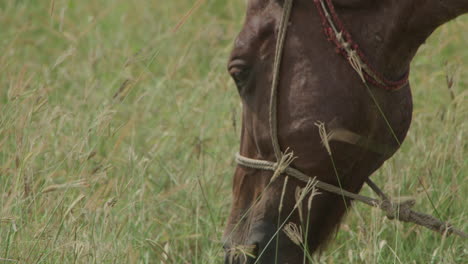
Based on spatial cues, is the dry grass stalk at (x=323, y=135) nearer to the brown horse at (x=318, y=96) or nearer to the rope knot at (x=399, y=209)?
the brown horse at (x=318, y=96)

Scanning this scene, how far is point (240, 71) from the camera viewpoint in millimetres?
2598

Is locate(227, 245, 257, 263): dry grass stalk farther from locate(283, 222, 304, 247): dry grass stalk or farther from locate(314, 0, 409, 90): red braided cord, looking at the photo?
locate(314, 0, 409, 90): red braided cord

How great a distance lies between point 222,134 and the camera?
4.14 m

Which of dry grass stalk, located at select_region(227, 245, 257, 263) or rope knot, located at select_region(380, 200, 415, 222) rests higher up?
rope knot, located at select_region(380, 200, 415, 222)

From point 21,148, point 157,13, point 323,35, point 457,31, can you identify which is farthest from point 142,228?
point 157,13

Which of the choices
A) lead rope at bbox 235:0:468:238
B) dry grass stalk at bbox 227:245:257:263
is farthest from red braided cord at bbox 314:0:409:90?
dry grass stalk at bbox 227:245:257:263

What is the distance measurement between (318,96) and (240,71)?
28 centimetres

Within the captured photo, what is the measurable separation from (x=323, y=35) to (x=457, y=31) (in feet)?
8.58

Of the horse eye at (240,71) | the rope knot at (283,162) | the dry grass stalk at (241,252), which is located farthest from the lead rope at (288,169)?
the dry grass stalk at (241,252)

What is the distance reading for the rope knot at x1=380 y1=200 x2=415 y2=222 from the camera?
268 centimetres

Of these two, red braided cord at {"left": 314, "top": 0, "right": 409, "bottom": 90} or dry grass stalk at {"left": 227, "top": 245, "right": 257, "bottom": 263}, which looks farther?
dry grass stalk at {"left": 227, "top": 245, "right": 257, "bottom": 263}

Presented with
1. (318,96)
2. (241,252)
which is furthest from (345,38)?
(241,252)

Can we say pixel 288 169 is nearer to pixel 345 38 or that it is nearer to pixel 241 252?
pixel 241 252

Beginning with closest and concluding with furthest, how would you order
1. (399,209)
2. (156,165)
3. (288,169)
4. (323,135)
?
(323,135) → (288,169) → (399,209) → (156,165)
